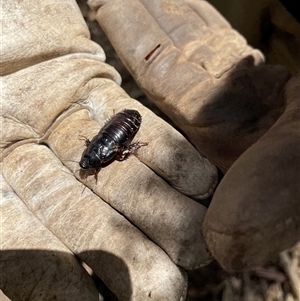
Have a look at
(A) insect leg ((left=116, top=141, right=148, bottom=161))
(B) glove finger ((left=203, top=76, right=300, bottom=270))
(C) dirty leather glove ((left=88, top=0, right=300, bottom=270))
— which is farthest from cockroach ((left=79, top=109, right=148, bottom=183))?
(B) glove finger ((left=203, top=76, right=300, bottom=270))

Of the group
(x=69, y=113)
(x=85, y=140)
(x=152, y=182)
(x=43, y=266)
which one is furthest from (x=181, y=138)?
(x=43, y=266)

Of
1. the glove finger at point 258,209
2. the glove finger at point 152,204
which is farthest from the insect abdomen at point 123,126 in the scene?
the glove finger at point 258,209

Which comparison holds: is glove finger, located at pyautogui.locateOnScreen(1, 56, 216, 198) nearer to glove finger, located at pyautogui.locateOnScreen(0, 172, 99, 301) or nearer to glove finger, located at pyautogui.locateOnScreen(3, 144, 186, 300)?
glove finger, located at pyautogui.locateOnScreen(3, 144, 186, 300)

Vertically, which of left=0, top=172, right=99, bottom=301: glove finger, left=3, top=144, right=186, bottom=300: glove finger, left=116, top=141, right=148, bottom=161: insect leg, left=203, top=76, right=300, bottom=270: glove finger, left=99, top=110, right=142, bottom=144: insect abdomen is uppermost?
left=203, top=76, right=300, bottom=270: glove finger

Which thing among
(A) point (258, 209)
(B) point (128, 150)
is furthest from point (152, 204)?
(A) point (258, 209)

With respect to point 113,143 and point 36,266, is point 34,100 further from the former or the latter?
point 36,266

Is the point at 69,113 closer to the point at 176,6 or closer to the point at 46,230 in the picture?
the point at 46,230

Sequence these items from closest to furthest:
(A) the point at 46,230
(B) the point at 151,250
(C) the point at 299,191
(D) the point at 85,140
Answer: (C) the point at 299,191, (B) the point at 151,250, (A) the point at 46,230, (D) the point at 85,140

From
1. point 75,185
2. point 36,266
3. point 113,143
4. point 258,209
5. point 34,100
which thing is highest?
point 258,209
